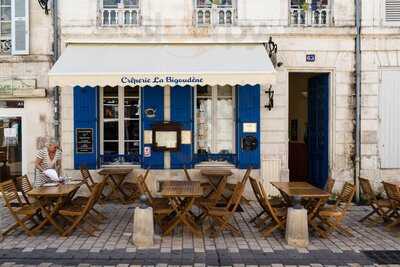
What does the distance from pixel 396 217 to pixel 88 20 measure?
7262mm

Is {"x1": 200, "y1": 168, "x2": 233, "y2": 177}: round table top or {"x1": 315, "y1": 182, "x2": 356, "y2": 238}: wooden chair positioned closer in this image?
{"x1": 315, "y1": 182, "x2": 356, "y2": 238}: wooden chair

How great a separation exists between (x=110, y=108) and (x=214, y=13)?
313 centimetres

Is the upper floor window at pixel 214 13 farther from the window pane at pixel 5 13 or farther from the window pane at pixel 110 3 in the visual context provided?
the window pane at pixel 5 13

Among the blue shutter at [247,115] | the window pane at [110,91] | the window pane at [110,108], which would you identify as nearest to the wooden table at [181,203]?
the blue shutter at [247,115]

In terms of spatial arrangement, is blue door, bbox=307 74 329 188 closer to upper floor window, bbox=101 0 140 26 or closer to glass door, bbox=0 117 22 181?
upper floor window, bbox=101 0 140 26

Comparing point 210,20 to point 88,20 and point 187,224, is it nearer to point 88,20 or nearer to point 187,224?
point 88,20

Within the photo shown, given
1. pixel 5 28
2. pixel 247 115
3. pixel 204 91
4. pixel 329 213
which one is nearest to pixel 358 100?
pixel 247 115

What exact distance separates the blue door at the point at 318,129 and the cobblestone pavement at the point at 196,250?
3.10m

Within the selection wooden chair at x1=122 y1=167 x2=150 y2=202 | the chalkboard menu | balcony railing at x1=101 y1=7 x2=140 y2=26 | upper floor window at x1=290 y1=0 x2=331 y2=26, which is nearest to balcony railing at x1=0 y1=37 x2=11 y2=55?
balcony railing at x1=101 y1=7 x2=140 y2=26

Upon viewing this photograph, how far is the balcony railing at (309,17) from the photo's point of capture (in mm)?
10047

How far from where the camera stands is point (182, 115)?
10.0m

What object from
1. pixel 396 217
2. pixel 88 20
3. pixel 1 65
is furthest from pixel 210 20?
pixel 396 217

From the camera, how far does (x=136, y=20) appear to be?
9984 mm

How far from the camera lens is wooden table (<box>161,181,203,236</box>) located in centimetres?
692
